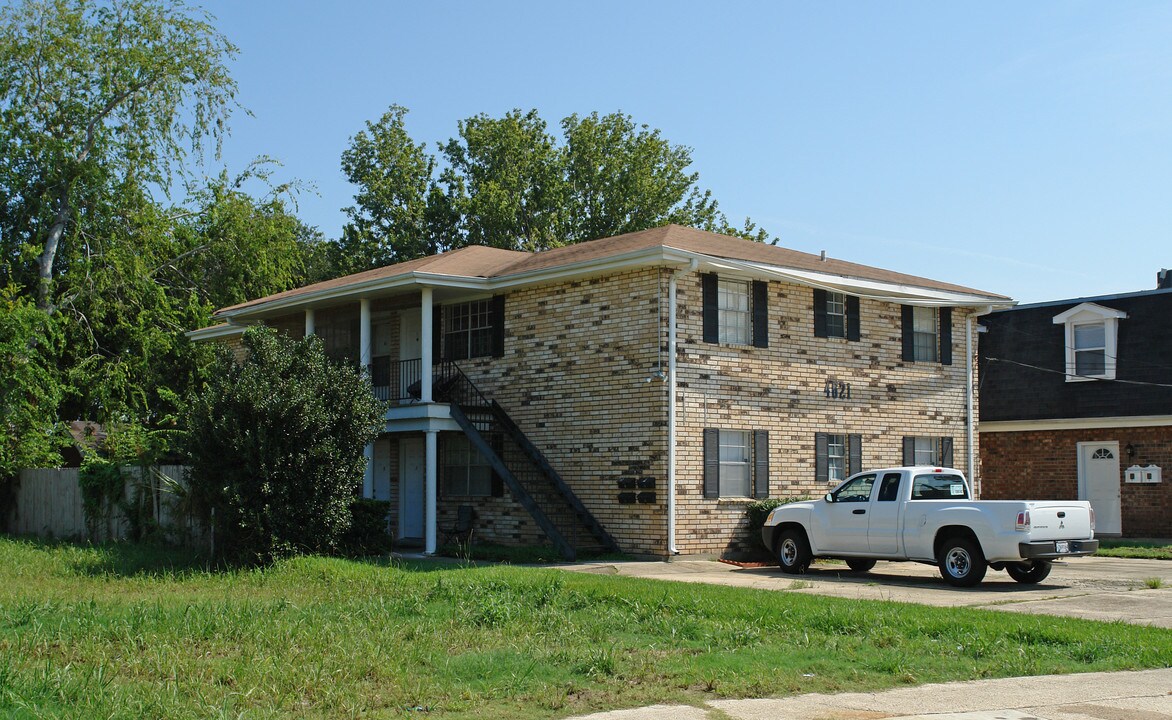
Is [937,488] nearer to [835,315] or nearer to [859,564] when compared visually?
[859,564]

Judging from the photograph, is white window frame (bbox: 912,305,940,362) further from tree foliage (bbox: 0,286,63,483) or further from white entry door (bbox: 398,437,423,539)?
tree foliage (bbox: 0,286,63,483)

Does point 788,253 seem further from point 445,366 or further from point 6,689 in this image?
point 6,689

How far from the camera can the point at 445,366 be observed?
25.0 meters

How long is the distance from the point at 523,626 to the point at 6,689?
16.7 ft

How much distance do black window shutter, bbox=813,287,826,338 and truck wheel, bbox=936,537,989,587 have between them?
721 centimetres

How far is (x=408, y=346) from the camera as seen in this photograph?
26.5 metres

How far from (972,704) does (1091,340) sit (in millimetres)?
23218

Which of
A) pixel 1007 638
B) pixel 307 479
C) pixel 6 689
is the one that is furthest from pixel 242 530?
pixel 1007 638

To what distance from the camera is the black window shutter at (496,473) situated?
2344 centimetres

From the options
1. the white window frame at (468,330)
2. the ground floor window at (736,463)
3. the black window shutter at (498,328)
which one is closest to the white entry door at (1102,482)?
the ground floor window at (736,463)

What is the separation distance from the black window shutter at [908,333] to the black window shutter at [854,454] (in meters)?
2.33

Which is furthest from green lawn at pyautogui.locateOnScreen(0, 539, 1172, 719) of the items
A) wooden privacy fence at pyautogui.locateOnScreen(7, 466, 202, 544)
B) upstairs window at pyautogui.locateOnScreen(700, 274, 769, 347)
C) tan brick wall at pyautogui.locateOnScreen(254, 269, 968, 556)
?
upstairs window at pyautogui.locateOnScreen(700, 274, 769, 347)

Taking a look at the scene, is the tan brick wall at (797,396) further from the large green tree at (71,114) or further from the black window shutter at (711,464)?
the large green tree at (71,114)

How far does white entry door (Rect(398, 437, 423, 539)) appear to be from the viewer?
25.5 m
